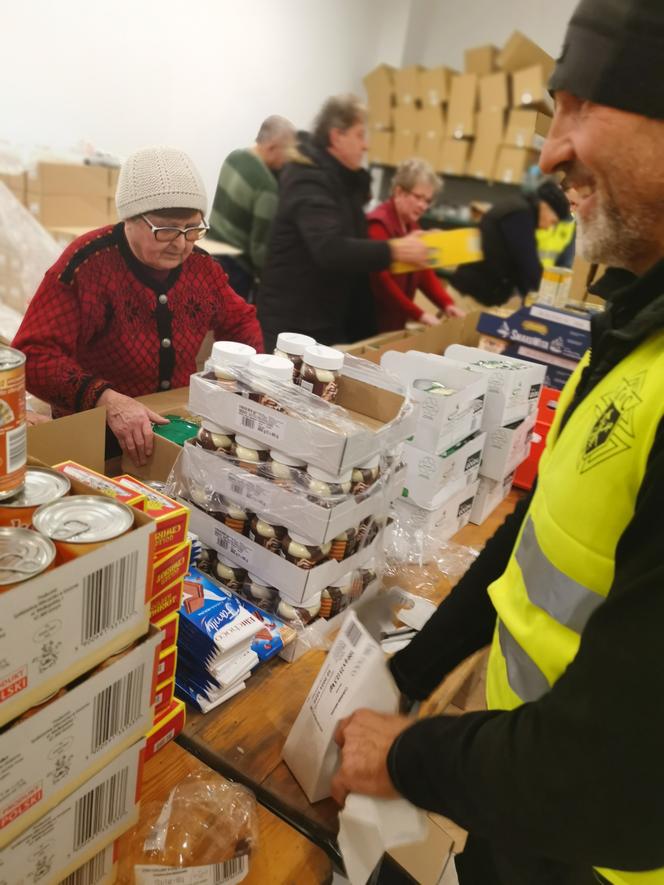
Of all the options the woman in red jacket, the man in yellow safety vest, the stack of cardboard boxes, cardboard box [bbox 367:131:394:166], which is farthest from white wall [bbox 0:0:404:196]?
the man in yellow safety vest

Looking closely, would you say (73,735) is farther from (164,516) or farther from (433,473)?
(433,473)

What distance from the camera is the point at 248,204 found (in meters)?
3.33

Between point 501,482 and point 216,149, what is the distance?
3.97m

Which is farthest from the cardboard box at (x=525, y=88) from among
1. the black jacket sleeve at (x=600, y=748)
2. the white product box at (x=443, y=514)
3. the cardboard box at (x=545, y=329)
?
the black jacket sleeve at (x=600, y=748)

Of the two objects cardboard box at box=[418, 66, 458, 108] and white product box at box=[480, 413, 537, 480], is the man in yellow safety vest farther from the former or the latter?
cardboard box at box=[418, 66, 458, 108]

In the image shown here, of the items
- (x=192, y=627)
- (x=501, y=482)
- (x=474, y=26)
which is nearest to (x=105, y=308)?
(x=192, y=627)

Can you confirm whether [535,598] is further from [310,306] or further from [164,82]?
[164,82]

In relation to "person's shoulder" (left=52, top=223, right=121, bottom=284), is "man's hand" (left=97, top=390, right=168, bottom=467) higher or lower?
lower

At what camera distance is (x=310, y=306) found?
2773 mm

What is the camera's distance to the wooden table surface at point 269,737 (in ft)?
2.84

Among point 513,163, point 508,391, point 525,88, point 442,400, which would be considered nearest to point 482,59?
point 525,88

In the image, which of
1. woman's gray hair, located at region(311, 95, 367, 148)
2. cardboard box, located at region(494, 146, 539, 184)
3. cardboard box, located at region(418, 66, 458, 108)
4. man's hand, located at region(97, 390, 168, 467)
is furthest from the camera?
cardboard box, located at region(418, 66, 458, 108)

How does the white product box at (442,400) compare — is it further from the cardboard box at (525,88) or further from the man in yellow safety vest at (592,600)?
the cardboard box at (525,88)

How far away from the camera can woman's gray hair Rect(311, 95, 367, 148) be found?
2500 millimetres
